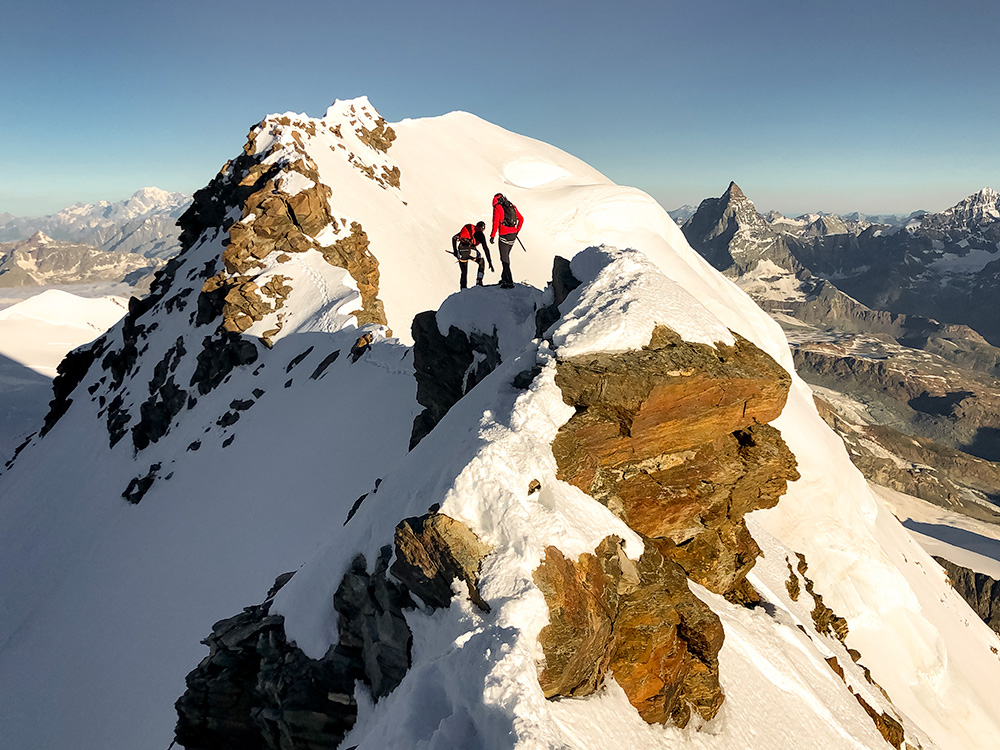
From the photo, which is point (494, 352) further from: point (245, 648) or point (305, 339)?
point (305, 339)

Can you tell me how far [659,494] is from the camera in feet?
38.0

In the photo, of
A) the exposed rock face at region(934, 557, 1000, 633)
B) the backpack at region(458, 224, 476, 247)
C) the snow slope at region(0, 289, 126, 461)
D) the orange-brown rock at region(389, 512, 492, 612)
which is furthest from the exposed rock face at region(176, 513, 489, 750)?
the snow slope at region(0, 289, 126, 461)

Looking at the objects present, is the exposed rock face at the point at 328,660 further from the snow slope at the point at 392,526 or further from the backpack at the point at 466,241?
the backpack at the point at 466,241

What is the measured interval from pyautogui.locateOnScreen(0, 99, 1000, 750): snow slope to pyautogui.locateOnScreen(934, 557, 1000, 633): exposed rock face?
3472cm

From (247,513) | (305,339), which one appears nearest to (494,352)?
(247,513)

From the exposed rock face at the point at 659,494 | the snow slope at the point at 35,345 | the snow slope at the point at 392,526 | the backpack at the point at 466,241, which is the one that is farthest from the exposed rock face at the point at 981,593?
the snow slope at the point at 35,345

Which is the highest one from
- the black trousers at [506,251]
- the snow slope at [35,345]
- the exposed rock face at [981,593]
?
the black trousers at [506,251]

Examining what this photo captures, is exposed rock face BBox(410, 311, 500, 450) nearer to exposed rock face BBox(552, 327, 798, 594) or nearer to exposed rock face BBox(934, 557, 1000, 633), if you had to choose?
exposed rock face BBox(552, 327, 798, 594)

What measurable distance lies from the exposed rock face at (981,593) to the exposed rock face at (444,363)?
68.2 meters

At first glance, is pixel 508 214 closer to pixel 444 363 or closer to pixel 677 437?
pixel 444 363

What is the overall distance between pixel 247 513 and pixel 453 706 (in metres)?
22.6

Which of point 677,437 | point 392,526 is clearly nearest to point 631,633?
point 677,437

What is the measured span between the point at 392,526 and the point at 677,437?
6631 millimetres

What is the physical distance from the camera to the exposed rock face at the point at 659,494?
8.28 metres
